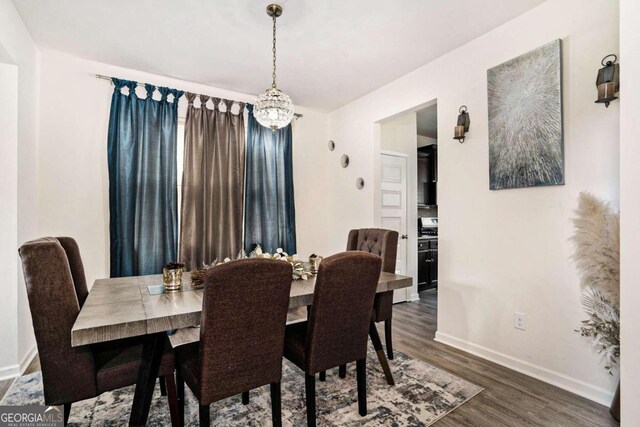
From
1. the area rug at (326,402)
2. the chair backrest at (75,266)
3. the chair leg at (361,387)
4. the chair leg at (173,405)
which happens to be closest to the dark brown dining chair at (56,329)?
the chair leg at (173,405)

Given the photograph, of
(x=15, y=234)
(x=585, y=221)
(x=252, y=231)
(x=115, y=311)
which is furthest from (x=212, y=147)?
(x=585, y=221)

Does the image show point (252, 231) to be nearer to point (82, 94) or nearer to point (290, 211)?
point (290, 211)

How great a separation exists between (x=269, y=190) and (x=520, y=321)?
9.63ft

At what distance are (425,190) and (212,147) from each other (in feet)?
11.9

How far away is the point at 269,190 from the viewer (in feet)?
13.4

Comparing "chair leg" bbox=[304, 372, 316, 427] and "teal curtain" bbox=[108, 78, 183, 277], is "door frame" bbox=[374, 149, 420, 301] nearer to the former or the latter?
"teal curtain" bbox=[108, 78, 183, 277]

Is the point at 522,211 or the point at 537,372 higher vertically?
the point at 522,211

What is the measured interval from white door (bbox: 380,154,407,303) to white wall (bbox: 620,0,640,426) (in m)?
2.73

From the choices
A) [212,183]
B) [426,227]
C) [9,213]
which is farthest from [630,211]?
[426,227]

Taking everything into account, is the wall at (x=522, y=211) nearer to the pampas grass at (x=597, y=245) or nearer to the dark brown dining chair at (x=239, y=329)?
the pampas grass at (x=597, y=245)

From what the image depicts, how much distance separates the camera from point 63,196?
9.85 ft

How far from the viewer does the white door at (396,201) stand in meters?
4.33

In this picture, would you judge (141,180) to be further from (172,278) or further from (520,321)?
(520,321)

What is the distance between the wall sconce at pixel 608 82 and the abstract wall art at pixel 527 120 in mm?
263
